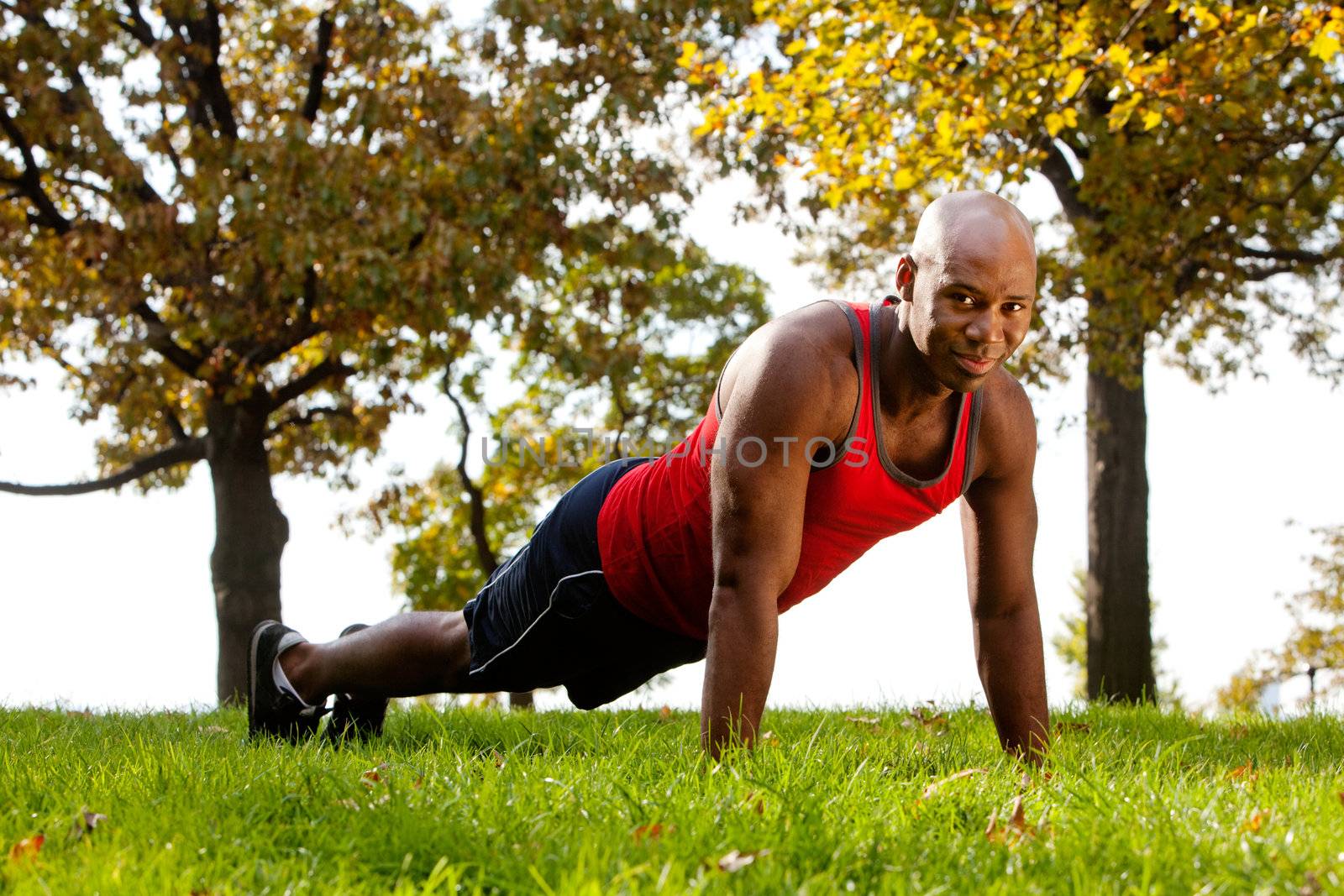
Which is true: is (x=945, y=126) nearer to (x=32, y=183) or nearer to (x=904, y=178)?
(x=904, y=178)

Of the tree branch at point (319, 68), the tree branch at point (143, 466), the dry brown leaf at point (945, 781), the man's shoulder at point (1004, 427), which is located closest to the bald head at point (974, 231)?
the man's shoulder at point (1004, 427)

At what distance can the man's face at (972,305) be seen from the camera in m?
3.49

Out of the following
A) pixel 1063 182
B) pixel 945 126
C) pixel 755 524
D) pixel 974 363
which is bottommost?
pixel 755 524

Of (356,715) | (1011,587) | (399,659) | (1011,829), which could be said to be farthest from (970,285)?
(356,715)

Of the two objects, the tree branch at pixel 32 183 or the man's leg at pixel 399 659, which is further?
the tree branch at pixel 32 183

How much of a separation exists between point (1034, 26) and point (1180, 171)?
2046mm

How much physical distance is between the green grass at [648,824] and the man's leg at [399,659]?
502 mm

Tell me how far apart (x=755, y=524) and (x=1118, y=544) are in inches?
387

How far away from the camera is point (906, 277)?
3719 millimetres

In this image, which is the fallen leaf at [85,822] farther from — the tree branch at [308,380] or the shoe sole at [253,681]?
the tree branch at [308,380]

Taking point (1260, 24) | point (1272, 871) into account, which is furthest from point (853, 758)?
point (1260, 24)

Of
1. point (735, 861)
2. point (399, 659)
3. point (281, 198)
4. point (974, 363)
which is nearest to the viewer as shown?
point (735, 861)

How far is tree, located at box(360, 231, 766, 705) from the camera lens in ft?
50.4

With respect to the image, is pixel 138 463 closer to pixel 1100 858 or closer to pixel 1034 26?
pixel 1034 26
